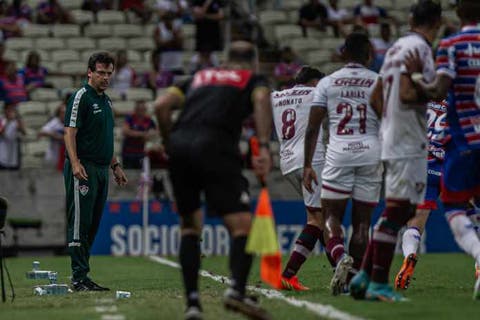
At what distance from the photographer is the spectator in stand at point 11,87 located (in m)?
24.3

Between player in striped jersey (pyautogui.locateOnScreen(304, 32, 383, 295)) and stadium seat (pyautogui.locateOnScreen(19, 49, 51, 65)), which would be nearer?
player in striped jersey (pyautogui.locateOnScreen(304, 32, 383, 295))

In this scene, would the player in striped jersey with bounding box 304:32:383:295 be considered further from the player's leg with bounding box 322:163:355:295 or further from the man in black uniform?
the man in black uniform

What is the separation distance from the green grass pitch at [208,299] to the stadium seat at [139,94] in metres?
8.27

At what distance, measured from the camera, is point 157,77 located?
86.1 feet

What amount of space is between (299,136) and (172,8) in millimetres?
15216

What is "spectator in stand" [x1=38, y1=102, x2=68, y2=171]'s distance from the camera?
2333 cm

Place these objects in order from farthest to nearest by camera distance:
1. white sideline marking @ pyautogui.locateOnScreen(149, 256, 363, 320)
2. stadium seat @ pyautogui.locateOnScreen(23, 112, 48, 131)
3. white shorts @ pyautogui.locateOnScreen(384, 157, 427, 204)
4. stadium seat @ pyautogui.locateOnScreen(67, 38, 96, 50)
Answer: stadium seat @ pyautogui.locateOnScreen(67, 38, 96, 50), stadium seat @ pyautogui.locateOnScreen(23, 112, 48, 131), white shorts @ pyautogui.locateOnScreen(384, 157, 427, 204), white sideline marking @ pyautogui.locateOnScreen(149, 256, 363, 320)

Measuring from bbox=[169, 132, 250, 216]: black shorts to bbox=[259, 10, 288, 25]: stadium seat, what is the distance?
20.2 meters

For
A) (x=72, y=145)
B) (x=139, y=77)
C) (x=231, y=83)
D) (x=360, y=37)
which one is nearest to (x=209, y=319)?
(x=231, y=83)

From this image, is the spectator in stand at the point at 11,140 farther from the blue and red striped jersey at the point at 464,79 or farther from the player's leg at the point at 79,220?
the blue and red striped jersey at the point at 464,79

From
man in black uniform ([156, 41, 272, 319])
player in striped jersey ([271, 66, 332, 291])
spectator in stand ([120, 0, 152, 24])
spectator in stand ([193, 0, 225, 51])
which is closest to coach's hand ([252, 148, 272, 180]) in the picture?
man in black uniform ([156, 41, 272, 319])

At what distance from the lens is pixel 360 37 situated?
38.2 feet

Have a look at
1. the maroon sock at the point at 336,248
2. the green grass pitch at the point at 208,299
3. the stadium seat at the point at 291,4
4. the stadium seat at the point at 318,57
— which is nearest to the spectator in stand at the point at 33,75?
the stadium seat at the point at 318,57

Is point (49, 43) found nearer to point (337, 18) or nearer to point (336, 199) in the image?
point (337, 18)
